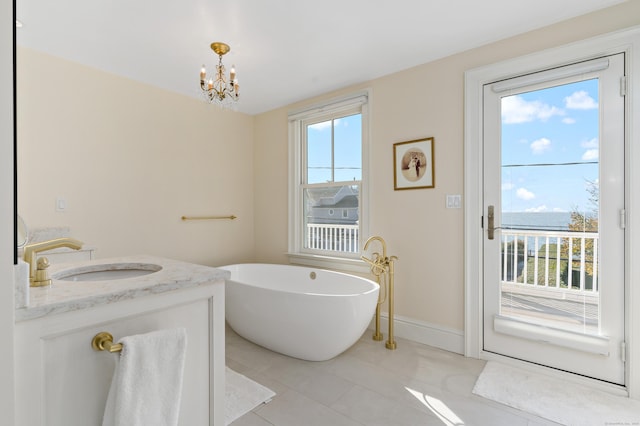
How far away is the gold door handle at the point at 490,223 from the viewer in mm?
2408

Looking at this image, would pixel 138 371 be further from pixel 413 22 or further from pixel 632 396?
pixel 632 396

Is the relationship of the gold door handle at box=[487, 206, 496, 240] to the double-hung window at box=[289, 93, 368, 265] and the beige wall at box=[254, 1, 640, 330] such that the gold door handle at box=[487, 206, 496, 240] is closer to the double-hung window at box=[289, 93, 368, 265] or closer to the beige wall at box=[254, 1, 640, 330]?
the beige wall at box=[254, 1, 640, 330]

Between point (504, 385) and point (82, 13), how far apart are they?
359 centimetres

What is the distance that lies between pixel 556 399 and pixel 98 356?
236cm

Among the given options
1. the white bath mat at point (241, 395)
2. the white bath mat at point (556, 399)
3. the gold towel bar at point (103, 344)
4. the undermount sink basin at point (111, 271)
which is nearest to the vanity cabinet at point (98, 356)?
the gold towel bar at point (103, 344)

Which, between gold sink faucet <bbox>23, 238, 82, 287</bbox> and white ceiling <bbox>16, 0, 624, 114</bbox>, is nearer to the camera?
gold sink faucet <bbox>23, 238, 82, 287</bbox>

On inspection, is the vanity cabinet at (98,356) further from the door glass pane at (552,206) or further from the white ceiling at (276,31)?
the door glass pane at (552,206)

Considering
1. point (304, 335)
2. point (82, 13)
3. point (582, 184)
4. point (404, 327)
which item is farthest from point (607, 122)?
point (82, 13)

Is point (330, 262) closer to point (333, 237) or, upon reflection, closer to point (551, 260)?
point (333, 237)

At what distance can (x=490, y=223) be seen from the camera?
2.42 metres

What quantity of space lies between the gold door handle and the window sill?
3.64 feet

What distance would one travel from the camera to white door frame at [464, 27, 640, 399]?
1.89m

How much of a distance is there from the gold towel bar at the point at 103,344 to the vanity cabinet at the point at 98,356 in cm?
1

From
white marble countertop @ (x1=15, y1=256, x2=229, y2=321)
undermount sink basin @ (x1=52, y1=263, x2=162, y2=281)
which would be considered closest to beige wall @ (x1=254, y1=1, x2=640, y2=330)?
white marble countertop @ (x1=15, y1=256, x2=229, y2=321)
